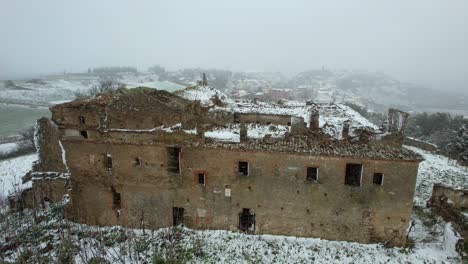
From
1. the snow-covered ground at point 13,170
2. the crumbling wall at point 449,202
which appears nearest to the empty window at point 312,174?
the crumbling wall at point 449,202

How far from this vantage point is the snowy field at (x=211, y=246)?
1795 cm

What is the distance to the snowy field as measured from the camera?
1795 centimetres

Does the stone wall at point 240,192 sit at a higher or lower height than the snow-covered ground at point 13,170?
higher

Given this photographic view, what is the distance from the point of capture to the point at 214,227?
2055cm

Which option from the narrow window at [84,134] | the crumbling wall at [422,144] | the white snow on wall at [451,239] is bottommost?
the white snow on wall at [451,239]

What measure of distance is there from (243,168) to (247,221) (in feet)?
12.2

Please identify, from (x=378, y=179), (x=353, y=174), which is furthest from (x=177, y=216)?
(x=378, y=179)

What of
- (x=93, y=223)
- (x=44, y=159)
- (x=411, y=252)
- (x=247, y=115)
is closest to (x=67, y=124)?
(x=93, y=223)

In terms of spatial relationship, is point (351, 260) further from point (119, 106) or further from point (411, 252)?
point (119, 106)

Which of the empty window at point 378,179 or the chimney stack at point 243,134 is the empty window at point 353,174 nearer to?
the empty window at point 378,179

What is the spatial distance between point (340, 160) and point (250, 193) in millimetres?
5735

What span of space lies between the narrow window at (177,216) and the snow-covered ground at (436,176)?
687 inches

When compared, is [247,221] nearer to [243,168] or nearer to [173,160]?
[243,168]

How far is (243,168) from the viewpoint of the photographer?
19359mm
